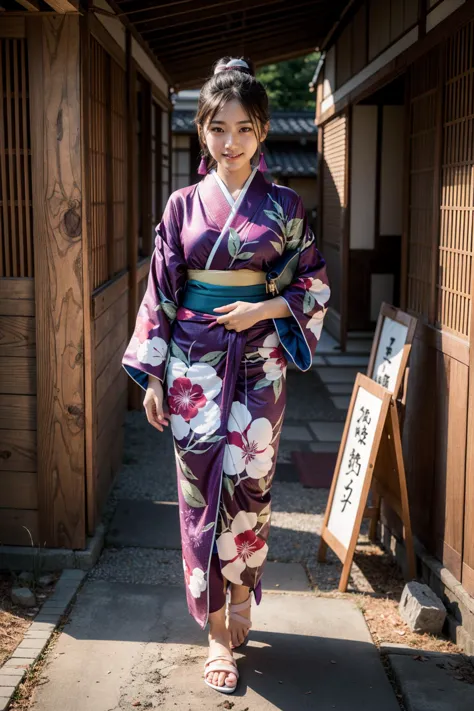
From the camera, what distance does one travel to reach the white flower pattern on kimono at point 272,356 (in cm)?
342

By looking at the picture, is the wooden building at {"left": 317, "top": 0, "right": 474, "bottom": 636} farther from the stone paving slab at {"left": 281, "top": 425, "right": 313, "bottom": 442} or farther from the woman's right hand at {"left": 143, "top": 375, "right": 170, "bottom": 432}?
the stone paving slab at {"left": 281, "top": 425, "right": 313, "bottom": 442}

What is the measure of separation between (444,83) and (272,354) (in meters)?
1.77

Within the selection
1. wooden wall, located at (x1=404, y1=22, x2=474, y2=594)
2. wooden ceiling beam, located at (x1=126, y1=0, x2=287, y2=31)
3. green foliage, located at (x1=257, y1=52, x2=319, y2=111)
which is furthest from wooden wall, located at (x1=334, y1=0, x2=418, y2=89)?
green foliage, located at (x1=257, y1=52, x2=319, y2=111)

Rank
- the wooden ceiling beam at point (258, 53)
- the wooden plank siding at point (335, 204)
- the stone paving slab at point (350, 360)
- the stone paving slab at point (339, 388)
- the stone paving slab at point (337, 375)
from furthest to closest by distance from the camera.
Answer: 1. the wooden plank siding at point (335, 204)
2. the stone paving slab at point (350, 360)
3. the stone paving slab at point (337, 375)
4. the wooden ceiling beam at point (258, 53)
5. the stone paving slab at point (339, 388)

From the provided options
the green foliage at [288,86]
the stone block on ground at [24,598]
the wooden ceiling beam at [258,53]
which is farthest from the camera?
the green foliage at [288,86]

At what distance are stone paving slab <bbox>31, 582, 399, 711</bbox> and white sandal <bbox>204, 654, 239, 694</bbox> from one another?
0.04m

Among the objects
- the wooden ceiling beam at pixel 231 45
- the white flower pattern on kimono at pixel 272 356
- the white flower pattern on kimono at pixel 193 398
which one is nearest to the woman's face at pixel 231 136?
the white flower pattern on kimono at pixel 272 356

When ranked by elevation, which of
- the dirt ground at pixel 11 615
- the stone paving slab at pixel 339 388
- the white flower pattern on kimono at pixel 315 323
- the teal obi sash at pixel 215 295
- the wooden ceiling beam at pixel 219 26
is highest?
the wooden ceiling beam at pixel 219 26

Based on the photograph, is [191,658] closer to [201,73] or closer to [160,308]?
[160,308]

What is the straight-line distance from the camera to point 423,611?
376 centimetres

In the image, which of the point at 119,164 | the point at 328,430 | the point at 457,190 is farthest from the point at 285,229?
the point at 328,430

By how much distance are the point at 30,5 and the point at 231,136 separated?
1313mm

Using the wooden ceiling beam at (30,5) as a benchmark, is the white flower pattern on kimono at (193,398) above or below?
below

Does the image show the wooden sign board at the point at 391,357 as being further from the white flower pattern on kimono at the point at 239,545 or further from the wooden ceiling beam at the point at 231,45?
the wooden ceiling beam at the point at 231,45
